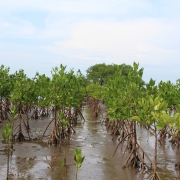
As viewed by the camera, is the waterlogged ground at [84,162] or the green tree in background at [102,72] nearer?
the waterlogged ground at [84,162]

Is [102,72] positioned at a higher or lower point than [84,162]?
higher

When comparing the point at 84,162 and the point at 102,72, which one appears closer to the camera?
the point at 84,162

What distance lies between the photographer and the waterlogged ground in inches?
259

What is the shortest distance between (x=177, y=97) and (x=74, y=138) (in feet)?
13.2

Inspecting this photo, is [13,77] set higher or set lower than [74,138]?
higher

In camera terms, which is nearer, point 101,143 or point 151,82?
point 151,82

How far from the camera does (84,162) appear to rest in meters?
7.72

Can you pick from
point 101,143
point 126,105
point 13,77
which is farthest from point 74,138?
point 13,77

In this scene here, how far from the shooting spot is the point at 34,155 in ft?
26.9

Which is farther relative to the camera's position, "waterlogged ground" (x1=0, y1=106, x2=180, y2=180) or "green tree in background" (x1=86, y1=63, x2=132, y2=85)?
"green tree in background" (x1=86, y1=63, x2=132, y2=85)

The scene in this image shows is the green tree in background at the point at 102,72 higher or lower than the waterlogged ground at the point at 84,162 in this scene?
higher

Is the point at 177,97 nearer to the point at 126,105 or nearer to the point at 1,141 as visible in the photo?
the point at 126,105

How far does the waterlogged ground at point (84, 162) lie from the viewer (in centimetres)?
658

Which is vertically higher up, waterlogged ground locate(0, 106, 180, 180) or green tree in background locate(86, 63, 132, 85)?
green tree in background locate(86, 63, 132, 85)
